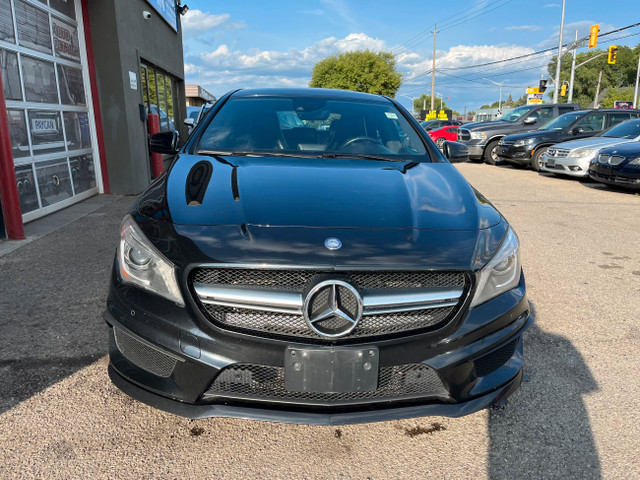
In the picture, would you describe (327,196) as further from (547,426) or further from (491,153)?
(491,153)

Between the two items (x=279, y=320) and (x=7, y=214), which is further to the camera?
(x=7, y=214)

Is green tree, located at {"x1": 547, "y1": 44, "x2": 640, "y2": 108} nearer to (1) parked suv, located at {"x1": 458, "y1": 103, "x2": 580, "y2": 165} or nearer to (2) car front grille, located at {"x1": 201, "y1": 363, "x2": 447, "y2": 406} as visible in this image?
(1) parked suv, located at {"x1": 458, "y1": 103, "x2": 580, "y2": 165}

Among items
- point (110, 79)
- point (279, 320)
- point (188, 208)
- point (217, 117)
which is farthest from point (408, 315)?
point (110, 79)

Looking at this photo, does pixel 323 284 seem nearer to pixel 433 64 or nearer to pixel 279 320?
pixel 279 320

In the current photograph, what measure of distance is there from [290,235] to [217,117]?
173 centimetres

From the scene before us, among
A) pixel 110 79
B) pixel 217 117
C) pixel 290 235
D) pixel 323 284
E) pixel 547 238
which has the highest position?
pixel 110 79

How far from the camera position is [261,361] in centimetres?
178

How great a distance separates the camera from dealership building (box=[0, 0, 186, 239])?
615cm

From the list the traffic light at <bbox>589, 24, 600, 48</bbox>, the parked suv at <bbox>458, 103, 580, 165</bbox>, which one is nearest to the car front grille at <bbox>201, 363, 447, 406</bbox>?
the parked suv at <bbox>458, 103, 580, 165</bbox>

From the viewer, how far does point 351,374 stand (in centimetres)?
178

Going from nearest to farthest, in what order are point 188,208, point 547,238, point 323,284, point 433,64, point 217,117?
point 323,284
point 188,208
point 217,117
point 547,238
point 433,64

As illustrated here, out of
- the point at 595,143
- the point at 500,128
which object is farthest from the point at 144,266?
the point at 500,128

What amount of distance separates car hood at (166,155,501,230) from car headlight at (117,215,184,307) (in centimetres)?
17

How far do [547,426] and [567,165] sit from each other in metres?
10.1
